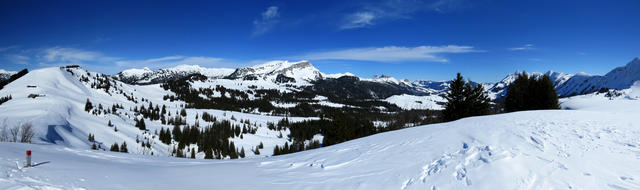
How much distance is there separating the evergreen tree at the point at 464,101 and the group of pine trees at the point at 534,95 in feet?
18.2

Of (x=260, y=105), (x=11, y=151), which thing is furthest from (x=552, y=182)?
(x=260, y=105)

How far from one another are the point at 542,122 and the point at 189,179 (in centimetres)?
1536

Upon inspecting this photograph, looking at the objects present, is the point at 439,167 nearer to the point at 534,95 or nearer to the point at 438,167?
the point at 438,167

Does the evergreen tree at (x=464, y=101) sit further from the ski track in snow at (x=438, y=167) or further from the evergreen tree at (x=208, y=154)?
the evergreen tree at (x=208, y=154)

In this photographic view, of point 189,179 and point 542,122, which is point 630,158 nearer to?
point 542,122

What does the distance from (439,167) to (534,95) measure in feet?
142

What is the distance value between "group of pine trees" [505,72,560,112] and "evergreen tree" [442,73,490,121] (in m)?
5.55

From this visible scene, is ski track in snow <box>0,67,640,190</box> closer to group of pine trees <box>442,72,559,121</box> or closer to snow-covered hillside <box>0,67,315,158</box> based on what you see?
snow-covered hillside <box>0,67,315,158</box>

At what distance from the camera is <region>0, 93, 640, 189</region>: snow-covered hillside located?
6.69 meters

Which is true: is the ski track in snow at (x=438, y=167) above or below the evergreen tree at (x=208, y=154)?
above

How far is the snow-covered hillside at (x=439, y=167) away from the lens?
263 inches

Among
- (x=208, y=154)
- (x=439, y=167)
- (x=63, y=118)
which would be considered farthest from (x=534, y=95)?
(x=63, y=118)

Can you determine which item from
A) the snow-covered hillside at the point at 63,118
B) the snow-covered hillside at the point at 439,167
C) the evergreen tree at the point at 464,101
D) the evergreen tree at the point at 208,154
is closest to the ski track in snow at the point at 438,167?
the snow-covered hillside at the point at 439,167

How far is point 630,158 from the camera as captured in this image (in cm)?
757
